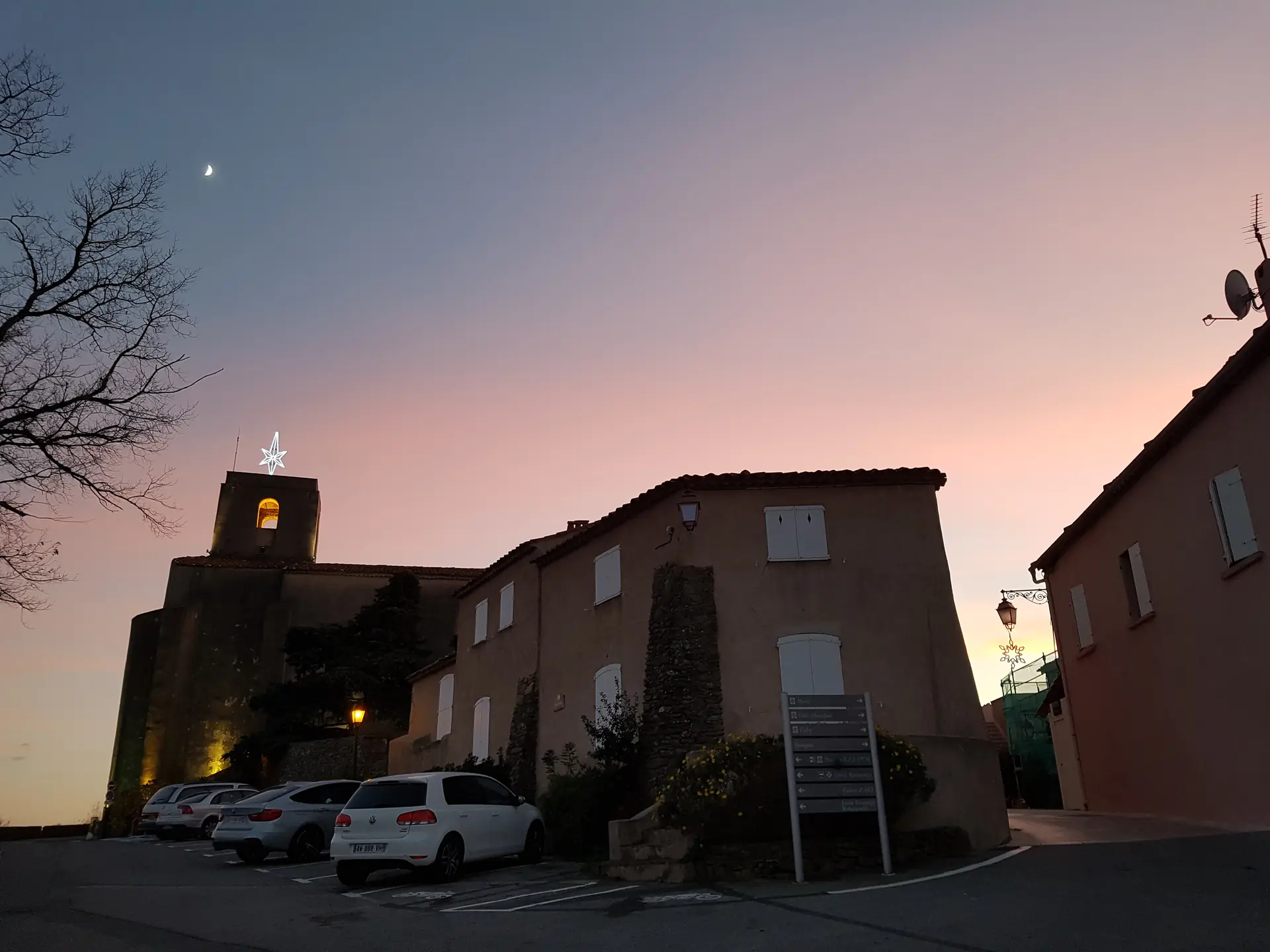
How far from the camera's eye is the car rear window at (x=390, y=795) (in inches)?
523

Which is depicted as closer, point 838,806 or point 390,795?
point 838,806

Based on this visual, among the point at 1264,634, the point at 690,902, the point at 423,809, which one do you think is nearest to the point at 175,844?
the point at 423,809

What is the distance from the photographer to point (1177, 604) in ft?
52.3

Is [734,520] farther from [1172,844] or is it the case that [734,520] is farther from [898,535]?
[1172,844]

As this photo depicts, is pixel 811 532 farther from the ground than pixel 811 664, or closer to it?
farther from the ground

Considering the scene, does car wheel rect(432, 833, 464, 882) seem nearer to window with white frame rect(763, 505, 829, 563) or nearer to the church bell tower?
window with white frame rect(763, 505, 829, 563)

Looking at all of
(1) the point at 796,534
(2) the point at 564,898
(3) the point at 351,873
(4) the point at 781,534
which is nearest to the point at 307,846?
(3) the point at 351,873

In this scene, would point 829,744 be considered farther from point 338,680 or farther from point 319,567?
point 319,567

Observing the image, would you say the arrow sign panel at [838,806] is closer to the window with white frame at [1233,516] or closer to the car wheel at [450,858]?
the car wheel at [450,858]

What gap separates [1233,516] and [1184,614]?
2.68 metres

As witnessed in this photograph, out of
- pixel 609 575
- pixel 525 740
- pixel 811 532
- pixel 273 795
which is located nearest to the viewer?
pixel 811 532

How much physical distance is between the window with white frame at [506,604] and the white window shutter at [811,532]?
10056 millimetres

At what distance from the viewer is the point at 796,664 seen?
1706 cm

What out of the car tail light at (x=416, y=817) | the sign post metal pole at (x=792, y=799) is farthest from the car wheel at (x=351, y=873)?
the sign post metal pole at (x=792, y=799)
